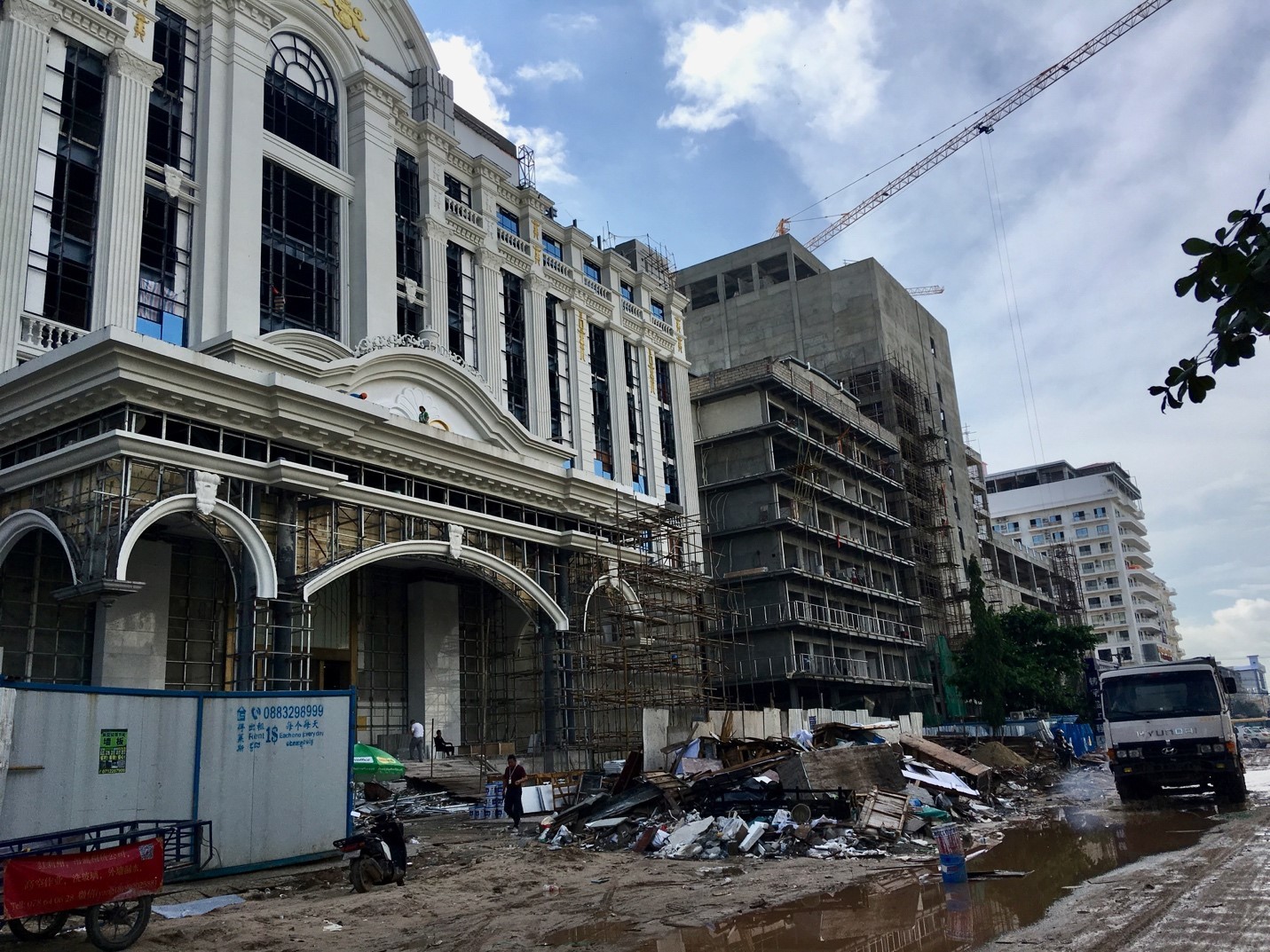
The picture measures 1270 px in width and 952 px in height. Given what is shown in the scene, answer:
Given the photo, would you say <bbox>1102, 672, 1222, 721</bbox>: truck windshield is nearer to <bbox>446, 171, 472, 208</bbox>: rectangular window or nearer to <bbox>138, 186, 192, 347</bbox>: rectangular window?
<bbox>138, 186, 192, 347</bbox>: rectangular window

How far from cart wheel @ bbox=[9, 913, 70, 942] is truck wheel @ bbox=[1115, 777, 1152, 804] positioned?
59.7 feet

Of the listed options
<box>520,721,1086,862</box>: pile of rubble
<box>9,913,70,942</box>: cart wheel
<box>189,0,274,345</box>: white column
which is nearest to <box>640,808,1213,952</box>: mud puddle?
<box>520,721,1086,862</box>: pile of rubble

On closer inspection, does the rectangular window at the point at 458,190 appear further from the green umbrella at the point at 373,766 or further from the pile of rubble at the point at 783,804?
the pile of rubble at the point at 783,804

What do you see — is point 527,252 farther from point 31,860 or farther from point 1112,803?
point 31,860

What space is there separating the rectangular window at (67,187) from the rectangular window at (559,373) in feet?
60.1

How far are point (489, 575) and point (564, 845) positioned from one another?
41.1 ft

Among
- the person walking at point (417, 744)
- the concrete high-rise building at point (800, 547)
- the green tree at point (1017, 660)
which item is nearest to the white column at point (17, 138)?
the person walking at point (417, 744)

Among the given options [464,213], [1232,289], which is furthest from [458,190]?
[1232,289]

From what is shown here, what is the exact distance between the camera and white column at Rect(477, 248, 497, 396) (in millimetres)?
37250

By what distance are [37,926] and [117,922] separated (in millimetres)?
888

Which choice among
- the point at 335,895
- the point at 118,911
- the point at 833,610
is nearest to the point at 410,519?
the point at 335,895

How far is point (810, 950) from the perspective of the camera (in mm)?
8438

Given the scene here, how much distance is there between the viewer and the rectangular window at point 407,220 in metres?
35.6

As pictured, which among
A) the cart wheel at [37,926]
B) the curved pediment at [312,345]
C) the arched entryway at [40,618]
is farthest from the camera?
the curved pediment at [312,345]
